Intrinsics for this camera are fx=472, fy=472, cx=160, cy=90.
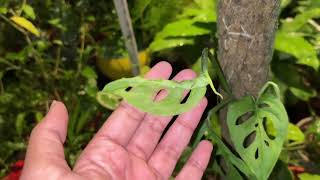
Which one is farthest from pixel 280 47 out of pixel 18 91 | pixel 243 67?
pixel 18 91

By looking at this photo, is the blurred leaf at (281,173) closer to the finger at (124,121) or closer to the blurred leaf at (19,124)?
the finger at (124,121)

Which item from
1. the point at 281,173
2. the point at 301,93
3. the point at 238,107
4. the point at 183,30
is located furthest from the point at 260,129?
the point at 301,93

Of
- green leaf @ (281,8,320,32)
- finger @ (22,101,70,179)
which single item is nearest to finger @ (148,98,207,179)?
finger @ (22,101,70,179)

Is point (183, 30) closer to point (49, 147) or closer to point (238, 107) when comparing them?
point (238, 107)

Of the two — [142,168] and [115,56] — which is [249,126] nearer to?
[142,168]

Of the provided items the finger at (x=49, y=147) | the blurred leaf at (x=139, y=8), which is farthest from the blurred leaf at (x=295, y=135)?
the finger at (x=49, y=147)
